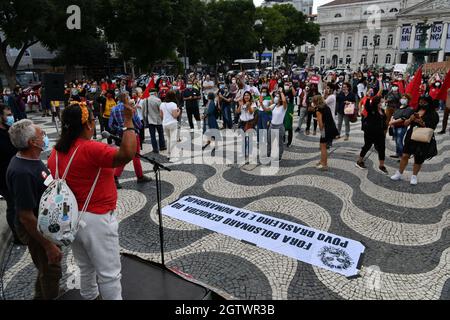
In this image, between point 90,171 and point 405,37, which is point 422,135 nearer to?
point 90,171

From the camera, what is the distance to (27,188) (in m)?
2.54

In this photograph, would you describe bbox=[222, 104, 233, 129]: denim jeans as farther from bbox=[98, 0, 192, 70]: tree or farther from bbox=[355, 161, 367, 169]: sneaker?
bbox=[98, 0, 192, 70]: tree

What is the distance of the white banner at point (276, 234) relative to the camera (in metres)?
4.11

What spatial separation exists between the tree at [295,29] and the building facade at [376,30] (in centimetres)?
1593

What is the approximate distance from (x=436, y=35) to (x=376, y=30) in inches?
624

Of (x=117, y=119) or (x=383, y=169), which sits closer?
(x=117, y=119)

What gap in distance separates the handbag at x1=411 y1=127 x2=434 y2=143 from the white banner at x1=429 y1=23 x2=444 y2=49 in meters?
80.5

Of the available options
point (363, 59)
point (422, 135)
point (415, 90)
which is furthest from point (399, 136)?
point (363, 59)

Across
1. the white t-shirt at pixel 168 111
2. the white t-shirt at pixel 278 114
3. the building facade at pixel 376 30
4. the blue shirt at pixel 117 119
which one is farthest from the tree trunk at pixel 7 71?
the building facade at pixel 376 30

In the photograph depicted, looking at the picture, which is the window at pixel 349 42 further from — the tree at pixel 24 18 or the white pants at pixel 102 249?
the white pants at pixel 102 249

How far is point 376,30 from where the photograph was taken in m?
82.4

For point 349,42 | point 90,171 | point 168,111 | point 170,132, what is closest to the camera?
point 90,171
